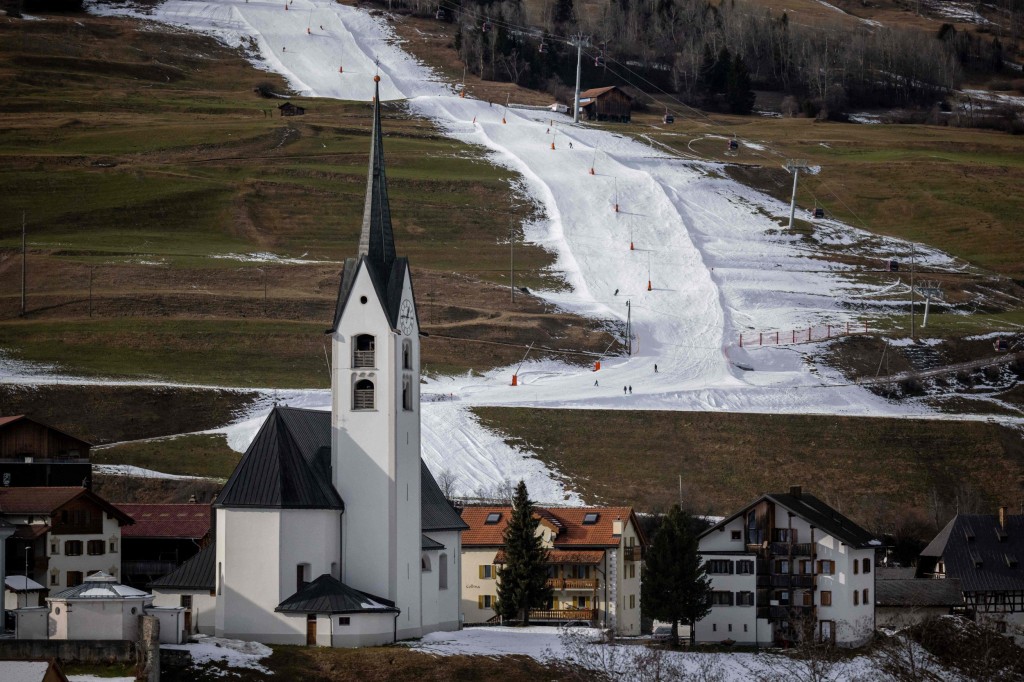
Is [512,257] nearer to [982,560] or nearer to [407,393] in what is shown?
[982,560]

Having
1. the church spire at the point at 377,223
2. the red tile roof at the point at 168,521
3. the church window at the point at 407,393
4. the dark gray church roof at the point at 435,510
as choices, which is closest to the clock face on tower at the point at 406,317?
the church spire at the point at 377,223

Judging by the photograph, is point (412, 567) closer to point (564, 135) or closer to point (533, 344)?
point (533, 344)

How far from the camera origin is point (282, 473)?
62.3m

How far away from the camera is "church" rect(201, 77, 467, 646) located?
6084cm

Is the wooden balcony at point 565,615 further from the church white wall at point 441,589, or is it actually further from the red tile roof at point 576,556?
the church white wall at point 441,589

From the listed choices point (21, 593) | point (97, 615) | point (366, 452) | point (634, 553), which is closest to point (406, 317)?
point (366, 452)

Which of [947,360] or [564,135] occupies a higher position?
[564,135]

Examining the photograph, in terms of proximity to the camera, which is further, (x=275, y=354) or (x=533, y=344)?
(x=533, y=344)

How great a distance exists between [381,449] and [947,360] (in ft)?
230

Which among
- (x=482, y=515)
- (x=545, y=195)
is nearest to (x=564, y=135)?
(x=545, y=195)

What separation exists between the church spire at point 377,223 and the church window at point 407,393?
14.7ft

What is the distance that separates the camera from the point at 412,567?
215 ft

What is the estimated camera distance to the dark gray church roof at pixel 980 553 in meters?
78.3

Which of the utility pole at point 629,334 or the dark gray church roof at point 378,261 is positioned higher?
the dark gray church roof at point 378,261
